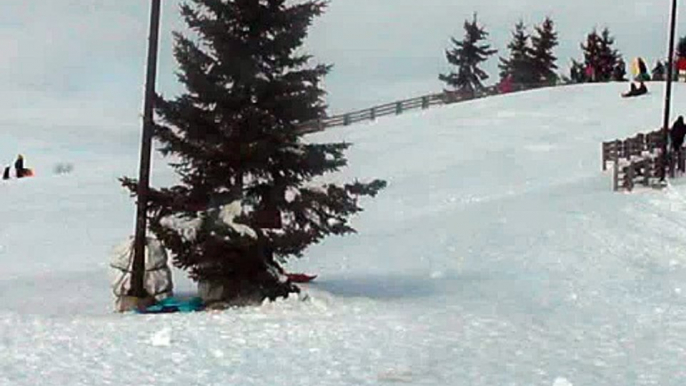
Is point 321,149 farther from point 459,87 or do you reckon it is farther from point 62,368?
point 459,87

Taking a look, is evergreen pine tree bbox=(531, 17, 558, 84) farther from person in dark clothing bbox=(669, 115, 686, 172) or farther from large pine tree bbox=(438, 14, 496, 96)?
person in dark clothing bbox=(669, 115, 686, 172)

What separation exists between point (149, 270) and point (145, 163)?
5.15ft

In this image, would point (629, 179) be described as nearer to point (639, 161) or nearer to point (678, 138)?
point (639, 161)

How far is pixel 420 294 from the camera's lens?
15031 mm

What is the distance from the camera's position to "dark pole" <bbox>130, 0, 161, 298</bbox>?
559 inches

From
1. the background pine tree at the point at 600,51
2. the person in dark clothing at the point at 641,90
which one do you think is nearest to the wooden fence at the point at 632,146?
the person in dark clothing at the point at 641,90

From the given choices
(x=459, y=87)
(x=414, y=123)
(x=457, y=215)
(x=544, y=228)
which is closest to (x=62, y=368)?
(x=544, y=228)

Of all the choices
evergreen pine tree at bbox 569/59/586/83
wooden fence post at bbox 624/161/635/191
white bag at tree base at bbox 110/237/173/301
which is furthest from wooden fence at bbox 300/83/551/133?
white bag at tree base at bbox 110/237/173/301

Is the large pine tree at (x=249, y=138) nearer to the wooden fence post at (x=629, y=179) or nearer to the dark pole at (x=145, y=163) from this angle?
the dark pole at (x=145, y=163)

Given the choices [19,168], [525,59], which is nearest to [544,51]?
[525,59]

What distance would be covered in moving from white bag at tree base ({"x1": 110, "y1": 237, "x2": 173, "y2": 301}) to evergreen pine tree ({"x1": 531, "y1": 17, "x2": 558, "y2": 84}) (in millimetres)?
68115

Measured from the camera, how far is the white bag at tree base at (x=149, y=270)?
1453cm

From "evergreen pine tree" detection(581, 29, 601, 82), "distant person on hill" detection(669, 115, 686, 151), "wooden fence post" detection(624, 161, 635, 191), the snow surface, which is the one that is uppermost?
"evergreen pine tree" detection(581, 29, 601, 82)

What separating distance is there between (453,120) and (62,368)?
134 ft
